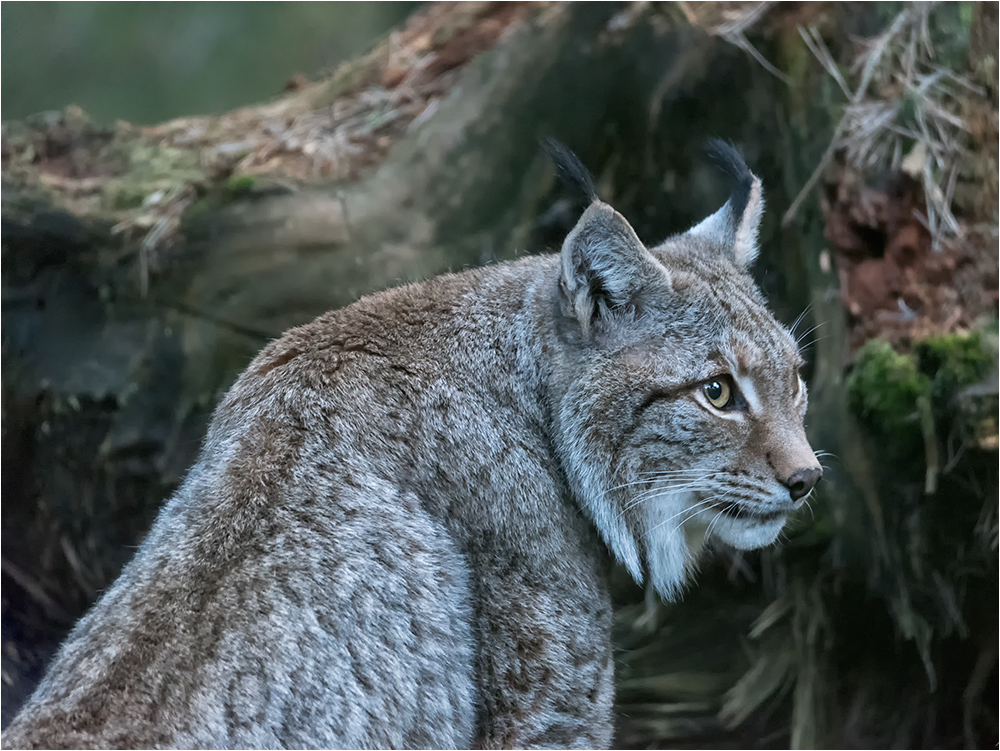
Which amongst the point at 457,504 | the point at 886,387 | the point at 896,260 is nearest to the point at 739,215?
the point at 886,387

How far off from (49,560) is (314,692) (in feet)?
9.20

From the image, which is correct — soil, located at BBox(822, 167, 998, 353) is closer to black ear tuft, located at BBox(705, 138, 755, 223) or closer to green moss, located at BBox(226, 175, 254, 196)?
black ear tuft, located at BBox(705, 138, 755, 223)

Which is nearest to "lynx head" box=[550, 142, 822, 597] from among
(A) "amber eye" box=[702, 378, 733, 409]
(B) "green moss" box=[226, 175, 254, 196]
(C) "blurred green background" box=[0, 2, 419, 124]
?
(A) "amber eye" box=[702, 378, 733, 409]

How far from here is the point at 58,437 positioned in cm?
454

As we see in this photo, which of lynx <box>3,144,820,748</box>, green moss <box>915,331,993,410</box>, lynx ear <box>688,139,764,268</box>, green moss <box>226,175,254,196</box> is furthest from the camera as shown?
green moss <box>226,175,254,196</box>

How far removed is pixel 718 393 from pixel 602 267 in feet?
1.91

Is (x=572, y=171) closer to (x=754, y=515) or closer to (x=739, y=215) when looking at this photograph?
(x=739, y=215)

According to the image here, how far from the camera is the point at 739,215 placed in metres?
3.50

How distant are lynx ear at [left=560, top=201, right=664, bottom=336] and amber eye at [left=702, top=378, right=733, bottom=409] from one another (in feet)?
1.19

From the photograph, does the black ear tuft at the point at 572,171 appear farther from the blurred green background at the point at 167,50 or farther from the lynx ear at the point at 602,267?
the blurred green background at the point at 167,50

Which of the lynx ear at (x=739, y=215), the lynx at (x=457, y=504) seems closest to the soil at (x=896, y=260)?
the lynx ear at (x=739, y=215)

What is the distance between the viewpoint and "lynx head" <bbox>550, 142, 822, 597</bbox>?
2879 millimetres

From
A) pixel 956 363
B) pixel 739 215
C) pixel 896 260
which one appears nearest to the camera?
pixel 739 215

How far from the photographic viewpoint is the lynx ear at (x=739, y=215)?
3.49m
